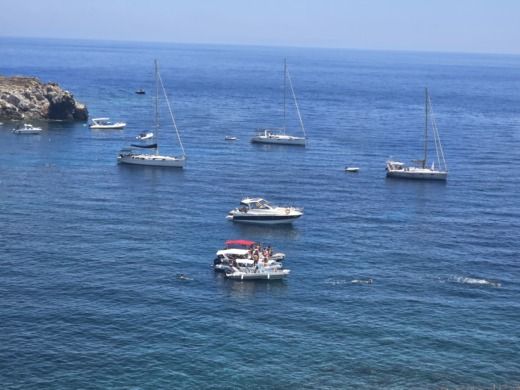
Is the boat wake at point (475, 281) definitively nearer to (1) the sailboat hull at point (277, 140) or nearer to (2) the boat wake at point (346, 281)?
(2) the boat wake at point (346, 281)

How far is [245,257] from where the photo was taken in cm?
9988

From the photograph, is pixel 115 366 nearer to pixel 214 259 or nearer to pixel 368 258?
pixel 214 259

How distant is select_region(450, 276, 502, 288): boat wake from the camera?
96.4 m

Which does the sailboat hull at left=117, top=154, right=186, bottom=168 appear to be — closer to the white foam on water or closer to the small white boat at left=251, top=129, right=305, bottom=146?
the small white boat at left=251, top=129, right=305, bottom=146

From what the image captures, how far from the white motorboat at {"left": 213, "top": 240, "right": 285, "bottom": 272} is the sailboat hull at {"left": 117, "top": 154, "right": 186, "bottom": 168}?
59.8 m

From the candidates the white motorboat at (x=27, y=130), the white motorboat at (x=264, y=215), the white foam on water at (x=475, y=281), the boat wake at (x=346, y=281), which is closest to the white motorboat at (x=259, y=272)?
the boat wake at (x=346, y=281)

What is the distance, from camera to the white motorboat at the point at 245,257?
320ft

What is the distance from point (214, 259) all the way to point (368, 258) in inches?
811

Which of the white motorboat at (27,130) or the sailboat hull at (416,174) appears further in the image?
the white motorboat at (27,130)

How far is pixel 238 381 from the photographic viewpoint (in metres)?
70.2

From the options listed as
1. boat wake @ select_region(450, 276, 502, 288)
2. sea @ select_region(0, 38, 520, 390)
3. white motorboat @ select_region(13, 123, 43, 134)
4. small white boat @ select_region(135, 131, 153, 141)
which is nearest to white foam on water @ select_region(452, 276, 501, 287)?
boat wake @ select_region(450, 276, 502, 288)

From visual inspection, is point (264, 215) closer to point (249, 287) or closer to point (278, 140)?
point (249, 287)

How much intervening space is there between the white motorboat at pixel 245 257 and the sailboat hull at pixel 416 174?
A: 61044 millimetres

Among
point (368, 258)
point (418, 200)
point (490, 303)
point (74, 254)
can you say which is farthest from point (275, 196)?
point (490, 303)
